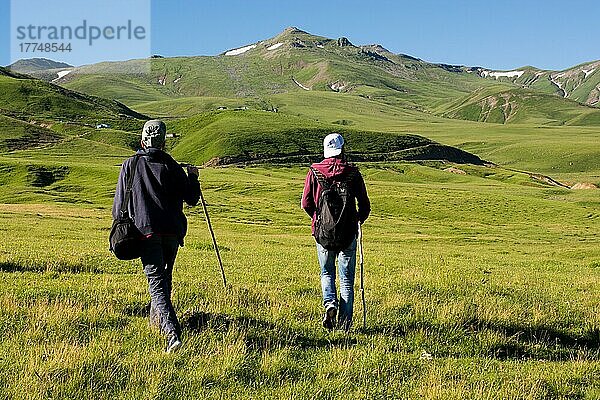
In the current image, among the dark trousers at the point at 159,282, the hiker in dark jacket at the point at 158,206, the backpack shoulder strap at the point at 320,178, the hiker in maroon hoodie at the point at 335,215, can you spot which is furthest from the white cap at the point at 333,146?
the dark trousers at the point at 159,282

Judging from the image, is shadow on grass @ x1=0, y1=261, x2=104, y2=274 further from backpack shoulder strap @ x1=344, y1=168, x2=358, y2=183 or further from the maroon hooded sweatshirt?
backpack shoulder strap @ x1=344, y1=168, x2=358, y2=183

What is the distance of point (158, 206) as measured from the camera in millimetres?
8828

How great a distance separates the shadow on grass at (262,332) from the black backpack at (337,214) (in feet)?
5.18

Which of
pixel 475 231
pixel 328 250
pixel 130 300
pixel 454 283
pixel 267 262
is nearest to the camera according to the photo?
pixel 328 250

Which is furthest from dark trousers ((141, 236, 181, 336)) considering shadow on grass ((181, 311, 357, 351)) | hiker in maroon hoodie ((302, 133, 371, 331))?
hiker in maroon hoodie ((302, 133, 371, 331))

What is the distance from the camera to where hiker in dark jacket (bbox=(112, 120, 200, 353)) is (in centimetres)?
880

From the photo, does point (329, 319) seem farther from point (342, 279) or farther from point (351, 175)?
point (351, 175)

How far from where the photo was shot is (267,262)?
23875 millimetres

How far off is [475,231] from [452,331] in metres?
57.0

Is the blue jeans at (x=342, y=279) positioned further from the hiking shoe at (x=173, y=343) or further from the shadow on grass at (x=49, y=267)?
the shadow on grass at (x=49, y=267)

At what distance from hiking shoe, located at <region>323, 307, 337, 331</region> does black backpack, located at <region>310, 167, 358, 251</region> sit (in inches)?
42.4

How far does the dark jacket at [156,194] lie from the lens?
28.9 feet

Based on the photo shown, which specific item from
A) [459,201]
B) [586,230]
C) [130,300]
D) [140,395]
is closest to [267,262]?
[130,300]

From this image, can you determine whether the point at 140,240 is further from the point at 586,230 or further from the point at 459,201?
the point at 459,201
